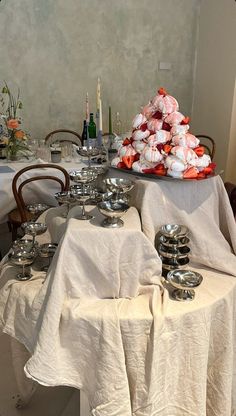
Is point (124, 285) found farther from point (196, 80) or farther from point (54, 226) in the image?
point (196, 80)

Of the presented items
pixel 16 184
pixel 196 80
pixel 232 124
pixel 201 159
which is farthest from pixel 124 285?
pixel 196 80

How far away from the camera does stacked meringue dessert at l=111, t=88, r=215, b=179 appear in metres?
1.22

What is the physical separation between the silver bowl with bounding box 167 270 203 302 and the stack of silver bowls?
62mm

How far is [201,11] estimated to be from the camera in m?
3.83

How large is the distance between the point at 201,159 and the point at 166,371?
671 mm

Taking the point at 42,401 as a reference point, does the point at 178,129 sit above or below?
above

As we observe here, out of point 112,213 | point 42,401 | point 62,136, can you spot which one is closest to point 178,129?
point 112,213

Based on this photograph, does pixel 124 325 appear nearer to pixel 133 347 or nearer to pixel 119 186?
pixel 133 347

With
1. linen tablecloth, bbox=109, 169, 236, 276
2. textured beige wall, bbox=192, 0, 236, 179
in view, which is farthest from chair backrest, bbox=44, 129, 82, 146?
linen tablecloth, bbox=109, 169, 236, 276

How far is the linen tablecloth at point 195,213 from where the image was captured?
1.22 meters

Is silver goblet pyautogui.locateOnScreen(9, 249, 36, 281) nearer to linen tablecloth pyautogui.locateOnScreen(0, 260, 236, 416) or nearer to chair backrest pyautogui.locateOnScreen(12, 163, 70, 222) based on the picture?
linen tablecloth pyautogui.locateOnScreen(0, 260, 236, 416)

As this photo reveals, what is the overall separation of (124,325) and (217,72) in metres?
3.25

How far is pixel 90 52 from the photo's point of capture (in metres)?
3.57

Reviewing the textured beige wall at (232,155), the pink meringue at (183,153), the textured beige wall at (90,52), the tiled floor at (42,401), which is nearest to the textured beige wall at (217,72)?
the textured beige wall at (232,155)
